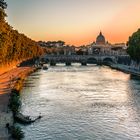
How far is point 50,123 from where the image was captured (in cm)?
4672

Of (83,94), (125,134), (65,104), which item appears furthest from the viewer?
(83,94)

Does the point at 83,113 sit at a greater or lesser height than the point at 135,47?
lesser

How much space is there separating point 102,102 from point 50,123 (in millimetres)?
17423

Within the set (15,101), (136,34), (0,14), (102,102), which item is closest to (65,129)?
(15,101)

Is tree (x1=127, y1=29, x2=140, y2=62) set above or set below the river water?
above

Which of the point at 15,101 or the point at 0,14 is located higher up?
the point at 0,14

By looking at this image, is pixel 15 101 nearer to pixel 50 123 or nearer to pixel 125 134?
pixel 50 123

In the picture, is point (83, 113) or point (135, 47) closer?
point (83, 113)

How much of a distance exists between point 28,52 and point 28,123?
110m

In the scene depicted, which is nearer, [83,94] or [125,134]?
[125,134]

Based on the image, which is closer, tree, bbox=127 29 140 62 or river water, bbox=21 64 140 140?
river water, bbox=21 64 140 140

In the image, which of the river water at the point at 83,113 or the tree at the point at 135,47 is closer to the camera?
the river water at the point at 83,113

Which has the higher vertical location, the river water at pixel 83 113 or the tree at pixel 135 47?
the tree at pixel 135 47

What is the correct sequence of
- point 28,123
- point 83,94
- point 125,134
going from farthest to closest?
point 83,94
point 28,123
point 125,134
